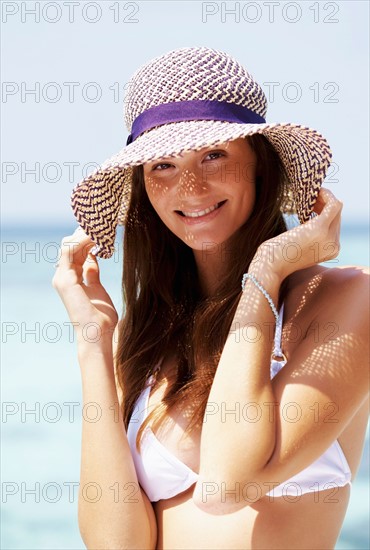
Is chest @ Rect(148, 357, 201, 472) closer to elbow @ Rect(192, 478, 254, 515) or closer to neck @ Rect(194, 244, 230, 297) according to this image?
elbow @ Rect(192, 478, 254, 515)

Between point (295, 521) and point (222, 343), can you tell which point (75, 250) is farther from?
point (295, 521)

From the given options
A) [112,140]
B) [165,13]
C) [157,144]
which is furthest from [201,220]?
[112,140]

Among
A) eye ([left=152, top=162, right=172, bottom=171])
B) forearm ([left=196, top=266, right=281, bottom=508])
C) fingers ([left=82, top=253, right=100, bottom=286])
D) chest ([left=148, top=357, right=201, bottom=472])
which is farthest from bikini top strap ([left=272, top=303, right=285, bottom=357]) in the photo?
fingers ([left=82, top=253, right=100, bottom=286])

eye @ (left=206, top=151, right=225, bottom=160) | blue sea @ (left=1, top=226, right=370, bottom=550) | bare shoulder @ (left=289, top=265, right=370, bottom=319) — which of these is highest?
eye @ (left=206, top=151, right=225, bottom=160)

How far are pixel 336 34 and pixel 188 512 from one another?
59.9 feet

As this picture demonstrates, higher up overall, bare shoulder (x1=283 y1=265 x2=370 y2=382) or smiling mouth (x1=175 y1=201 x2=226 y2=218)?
smiling mouth (x1=175 y1=201 x2=226 y2=218)

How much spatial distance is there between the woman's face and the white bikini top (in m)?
0.30

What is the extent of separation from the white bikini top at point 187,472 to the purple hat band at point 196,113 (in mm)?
506

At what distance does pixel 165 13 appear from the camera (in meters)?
16.9

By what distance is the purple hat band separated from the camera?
2.20 meters

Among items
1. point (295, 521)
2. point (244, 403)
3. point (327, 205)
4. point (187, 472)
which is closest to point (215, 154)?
point (327, 205)

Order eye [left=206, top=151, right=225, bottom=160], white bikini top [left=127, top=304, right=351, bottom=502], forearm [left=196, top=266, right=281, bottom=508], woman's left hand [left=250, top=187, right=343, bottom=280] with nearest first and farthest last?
forearm [left=196, top=266, right=281, bottom=508] < woman's left hand [left=250, top=187, right=343, bottom=280] < white bikini top [left=127, top=304, right=351, bottom=502] < eye [left=206, top=151, right=225, bottom=160]

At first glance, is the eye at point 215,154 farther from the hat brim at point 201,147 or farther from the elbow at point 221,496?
the elbow at point 221,496

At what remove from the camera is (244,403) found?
1.91m
